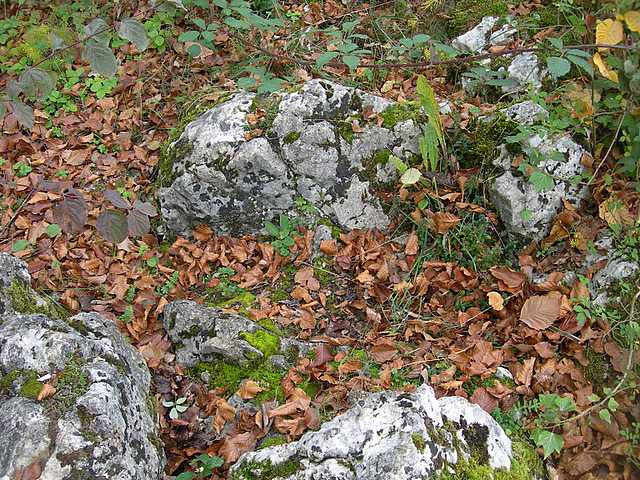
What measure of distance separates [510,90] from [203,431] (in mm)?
3273

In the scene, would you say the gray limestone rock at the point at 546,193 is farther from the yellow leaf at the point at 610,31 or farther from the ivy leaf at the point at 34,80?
the ivy leaf at the point at 34,80

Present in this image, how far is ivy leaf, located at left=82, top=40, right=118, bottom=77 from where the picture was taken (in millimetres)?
2299

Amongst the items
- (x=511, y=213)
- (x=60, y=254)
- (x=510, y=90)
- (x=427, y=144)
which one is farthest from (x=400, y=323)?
(x=60, y=254)

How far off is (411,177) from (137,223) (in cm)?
217

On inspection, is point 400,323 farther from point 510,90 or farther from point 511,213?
point 510,90

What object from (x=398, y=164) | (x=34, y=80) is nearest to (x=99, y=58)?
(x=34, y=80)

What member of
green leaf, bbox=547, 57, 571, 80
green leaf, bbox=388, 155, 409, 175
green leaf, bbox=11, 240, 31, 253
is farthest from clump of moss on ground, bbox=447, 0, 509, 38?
green leaf, bbox=11, 240, 31, 253

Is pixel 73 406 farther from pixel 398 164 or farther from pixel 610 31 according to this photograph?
pixel 610 31

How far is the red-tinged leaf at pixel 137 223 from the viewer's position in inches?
94.6

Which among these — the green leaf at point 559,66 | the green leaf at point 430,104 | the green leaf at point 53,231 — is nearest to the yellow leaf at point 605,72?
the green leaf at point 559,66

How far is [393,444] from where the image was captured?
2.54m

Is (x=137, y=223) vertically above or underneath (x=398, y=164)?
above

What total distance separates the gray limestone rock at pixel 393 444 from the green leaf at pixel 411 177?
1652 mm

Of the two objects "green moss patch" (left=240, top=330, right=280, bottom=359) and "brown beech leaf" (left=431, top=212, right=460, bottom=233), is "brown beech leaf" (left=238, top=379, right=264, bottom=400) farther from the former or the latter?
"brown beech leaf" (left=431, top=212, right=460, bottom=233)
